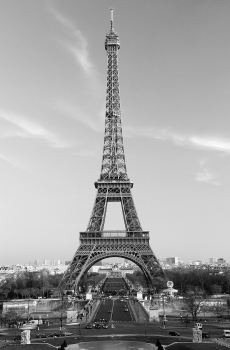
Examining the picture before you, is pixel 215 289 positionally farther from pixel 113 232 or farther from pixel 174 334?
pixel 174 334

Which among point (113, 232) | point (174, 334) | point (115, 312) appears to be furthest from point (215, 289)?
point (174, 334)

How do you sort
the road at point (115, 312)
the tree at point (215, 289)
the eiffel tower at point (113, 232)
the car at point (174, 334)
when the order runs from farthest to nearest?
1. the tree at point (215, 289)
2. the eiffel tower at point (113, 232)
3. the road at point (115, 312)
4. the car at point (174, 334)

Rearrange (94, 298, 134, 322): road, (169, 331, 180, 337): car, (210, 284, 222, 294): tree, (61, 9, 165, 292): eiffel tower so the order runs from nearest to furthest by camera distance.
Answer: (169, 331, 180, 337): car, (94, 298, 134, 322): road, (61, 9, 165, 292): eiffel tower, (210, 284, 222, 294): tree

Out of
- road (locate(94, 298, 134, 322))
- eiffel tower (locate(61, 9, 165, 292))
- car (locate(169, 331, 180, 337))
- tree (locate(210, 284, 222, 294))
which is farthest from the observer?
tree (locate(210, 284, 222, 294))

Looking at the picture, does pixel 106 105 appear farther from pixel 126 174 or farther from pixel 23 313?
pixel 23 313

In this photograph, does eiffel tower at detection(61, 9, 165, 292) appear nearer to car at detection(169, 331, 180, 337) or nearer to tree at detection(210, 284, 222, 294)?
tree at detection(210, 284, 222, 294)

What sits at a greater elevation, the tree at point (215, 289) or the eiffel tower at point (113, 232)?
the eiffel tower at point (113, 232)

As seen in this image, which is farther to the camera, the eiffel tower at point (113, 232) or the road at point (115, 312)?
the eiffel tower at point (113, 232)

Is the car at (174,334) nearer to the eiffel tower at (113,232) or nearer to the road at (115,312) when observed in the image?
the road at (115,312)

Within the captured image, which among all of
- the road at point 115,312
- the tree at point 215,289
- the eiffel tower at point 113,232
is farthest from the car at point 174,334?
the tree at point 215,289

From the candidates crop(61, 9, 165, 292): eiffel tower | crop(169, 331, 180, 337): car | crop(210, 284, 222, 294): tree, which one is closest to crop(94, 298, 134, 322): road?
crop(61, 9, 165, 292): eiffel tower
